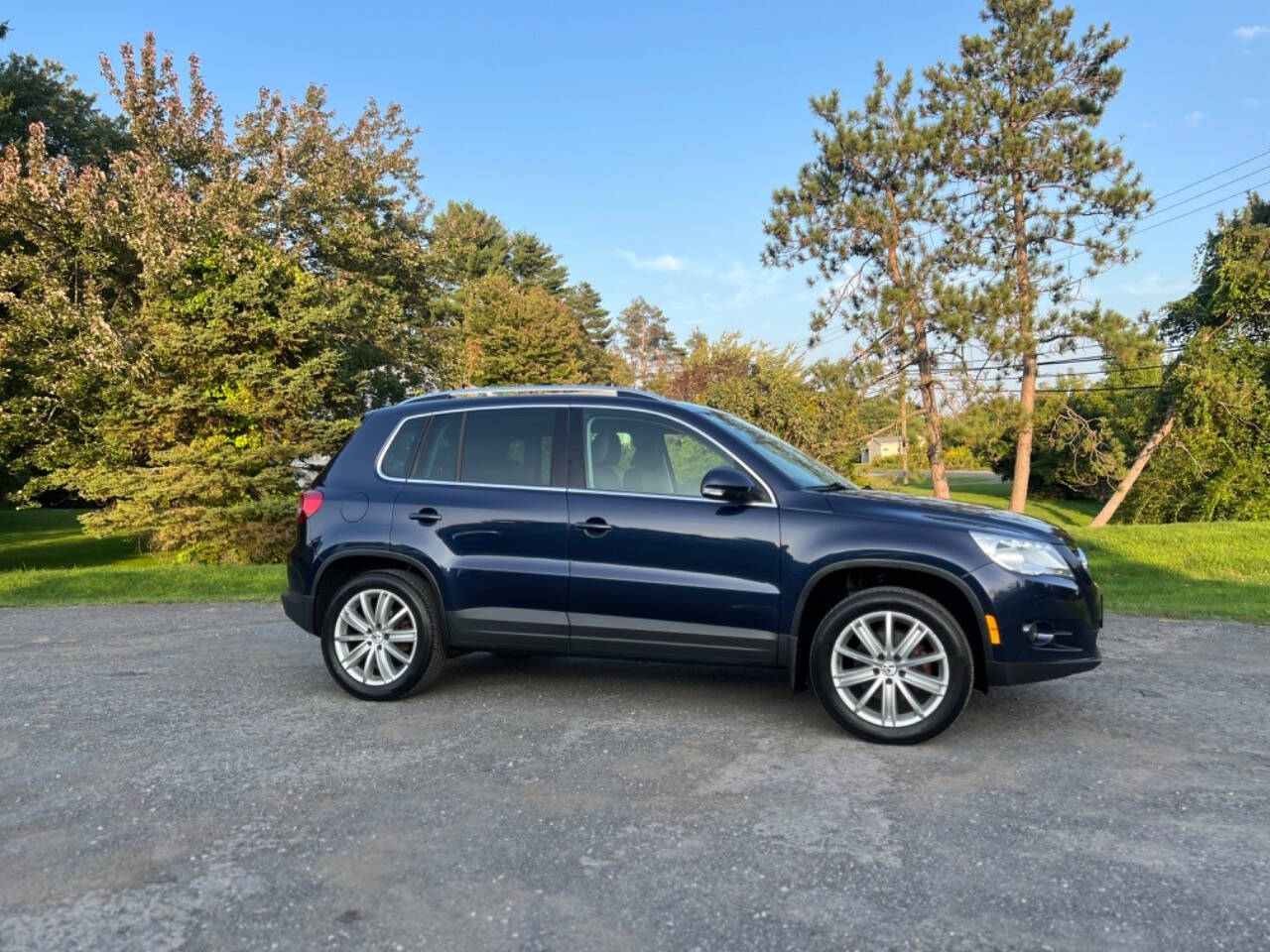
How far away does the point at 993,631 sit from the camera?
14.2 feet

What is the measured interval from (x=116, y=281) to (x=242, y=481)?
5444 mm

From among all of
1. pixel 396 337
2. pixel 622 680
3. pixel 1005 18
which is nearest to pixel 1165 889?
pixel 622 680

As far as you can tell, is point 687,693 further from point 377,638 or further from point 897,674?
point 377,638

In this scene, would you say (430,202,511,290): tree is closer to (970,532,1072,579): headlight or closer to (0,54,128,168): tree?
(0,54,128,168): tree

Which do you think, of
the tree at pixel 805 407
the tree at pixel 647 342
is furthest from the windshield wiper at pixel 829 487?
the tree at pixel 647 342

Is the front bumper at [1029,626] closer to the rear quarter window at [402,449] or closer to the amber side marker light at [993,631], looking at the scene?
the amber side marker light at [993,631]

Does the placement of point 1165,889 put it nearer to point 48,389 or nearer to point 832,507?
point 832,507

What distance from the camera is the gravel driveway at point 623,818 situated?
9.00ft

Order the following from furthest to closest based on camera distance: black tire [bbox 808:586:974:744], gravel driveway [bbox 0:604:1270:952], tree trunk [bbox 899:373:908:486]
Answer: tree trunk [bbox 899:373:908:486]
black tire [bbox 808:586:974:744]
gravel driveway [bbox 0:604:1270:952]

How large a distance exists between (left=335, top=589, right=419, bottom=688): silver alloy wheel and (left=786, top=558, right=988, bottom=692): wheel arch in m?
2.26

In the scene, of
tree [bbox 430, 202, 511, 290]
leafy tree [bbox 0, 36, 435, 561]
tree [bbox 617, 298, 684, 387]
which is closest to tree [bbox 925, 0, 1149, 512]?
leafy tree [bbox 0, 36, 435, 561]

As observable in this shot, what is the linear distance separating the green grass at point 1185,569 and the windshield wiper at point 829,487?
11.0 feet

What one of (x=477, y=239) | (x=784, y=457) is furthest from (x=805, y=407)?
(x=477, y=239)

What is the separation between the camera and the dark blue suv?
438 centimetres
